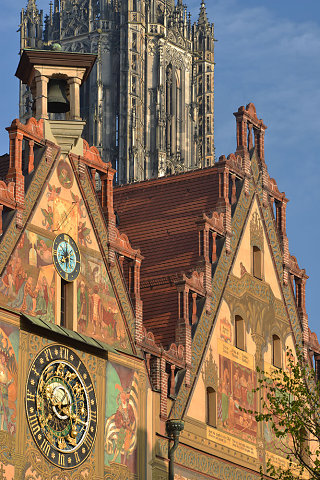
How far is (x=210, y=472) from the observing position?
44500 mm

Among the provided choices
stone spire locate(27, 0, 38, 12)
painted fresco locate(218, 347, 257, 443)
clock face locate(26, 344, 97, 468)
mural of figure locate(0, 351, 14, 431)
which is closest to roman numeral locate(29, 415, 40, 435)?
clock face locate(26, 344, 97, 468)

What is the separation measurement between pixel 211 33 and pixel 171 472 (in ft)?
445

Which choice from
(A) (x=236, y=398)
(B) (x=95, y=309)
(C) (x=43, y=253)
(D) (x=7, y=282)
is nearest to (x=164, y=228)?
(A) (x=236, y=398)

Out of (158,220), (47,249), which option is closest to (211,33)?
(158,220)

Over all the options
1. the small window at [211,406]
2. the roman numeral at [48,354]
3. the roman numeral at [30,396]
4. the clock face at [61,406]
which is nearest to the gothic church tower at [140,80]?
the small window at [211,406]

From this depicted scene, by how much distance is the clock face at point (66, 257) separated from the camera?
132 feet

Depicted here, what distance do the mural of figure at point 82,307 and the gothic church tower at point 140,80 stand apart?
351ft

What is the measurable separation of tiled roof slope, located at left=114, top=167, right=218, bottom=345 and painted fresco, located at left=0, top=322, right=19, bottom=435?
8.78 metres

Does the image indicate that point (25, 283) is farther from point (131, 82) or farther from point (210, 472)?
point (131, 82)

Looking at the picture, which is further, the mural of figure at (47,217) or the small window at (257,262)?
the small window at (257,262)

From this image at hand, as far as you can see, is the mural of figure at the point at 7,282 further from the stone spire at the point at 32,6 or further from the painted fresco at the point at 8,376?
the stone spire at the point at 32,6

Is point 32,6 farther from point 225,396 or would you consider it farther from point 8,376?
point 8,376

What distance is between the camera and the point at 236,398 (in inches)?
1854

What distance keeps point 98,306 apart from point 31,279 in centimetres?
311
